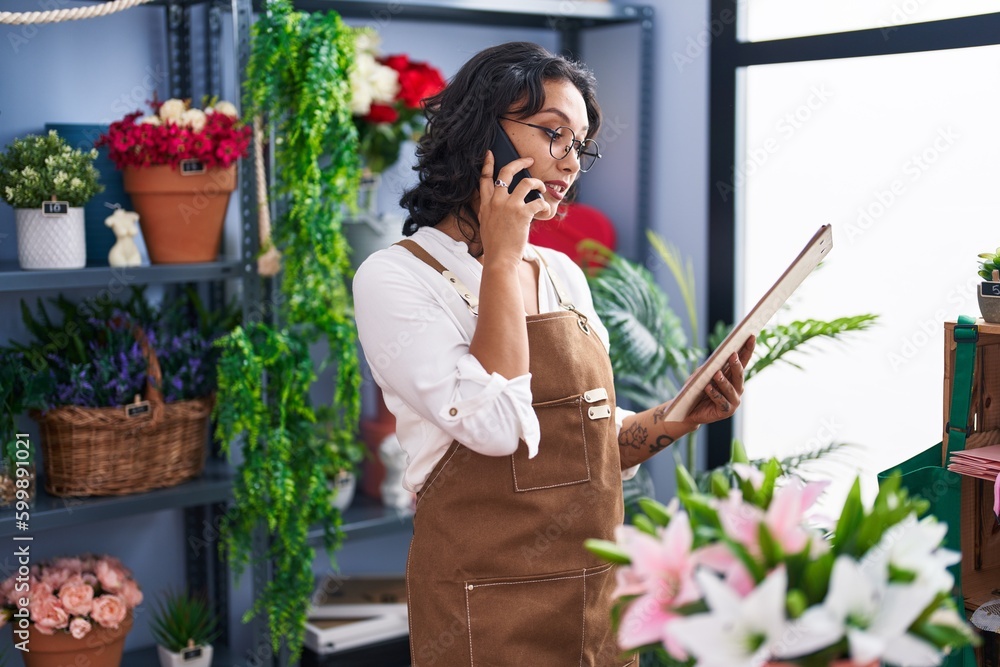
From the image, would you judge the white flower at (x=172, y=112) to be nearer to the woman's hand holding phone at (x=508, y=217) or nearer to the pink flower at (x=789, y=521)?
the woman's hand holding phone at (x=508, y=217)

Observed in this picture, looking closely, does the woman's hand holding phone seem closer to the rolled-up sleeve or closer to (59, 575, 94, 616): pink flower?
the rolled-up sleeve

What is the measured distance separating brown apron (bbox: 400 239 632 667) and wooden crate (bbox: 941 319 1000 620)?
0.76 m

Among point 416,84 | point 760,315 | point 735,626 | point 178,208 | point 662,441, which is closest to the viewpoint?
point 735,626

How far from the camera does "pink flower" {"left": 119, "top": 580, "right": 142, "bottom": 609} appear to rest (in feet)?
8.10

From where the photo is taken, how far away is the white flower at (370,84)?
2663 mm

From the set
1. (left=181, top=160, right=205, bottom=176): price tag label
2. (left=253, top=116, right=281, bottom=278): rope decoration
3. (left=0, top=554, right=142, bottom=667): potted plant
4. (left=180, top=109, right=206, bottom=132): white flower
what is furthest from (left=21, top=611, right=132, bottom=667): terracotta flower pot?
(left=180, top=109, right=206, bottom=132): white flower

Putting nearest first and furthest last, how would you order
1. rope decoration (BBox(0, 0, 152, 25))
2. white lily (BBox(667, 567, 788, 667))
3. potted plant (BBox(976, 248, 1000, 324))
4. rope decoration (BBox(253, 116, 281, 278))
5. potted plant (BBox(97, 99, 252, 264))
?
white lily (BBox(667, 567, 788, 667)) → potted plant (BBox(976, 248, 1000, 324)) → rope decoration (BBox(0, 0, 152, 25)) → potted plant (BBox(97, 99, 252, 264)) → rope decoration (BBox(253, 116, 281, 278))

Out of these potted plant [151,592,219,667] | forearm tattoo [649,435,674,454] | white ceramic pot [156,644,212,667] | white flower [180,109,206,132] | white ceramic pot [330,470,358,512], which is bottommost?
white ceramic pot [156,644,212,667]

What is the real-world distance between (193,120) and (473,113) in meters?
1.08

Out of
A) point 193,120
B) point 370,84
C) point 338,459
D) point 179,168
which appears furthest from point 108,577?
point 370,84

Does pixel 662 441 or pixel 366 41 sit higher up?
pixel 366 41

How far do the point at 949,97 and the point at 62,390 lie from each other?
2183 mm

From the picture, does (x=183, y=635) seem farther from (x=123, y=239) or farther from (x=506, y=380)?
(x=506, y=380)

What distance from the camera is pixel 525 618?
1523 mm
